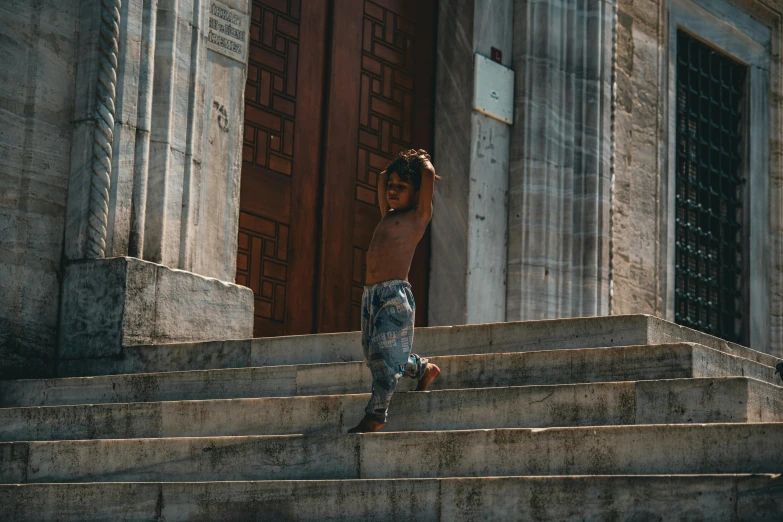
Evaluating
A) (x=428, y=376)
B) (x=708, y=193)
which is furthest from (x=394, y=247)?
(x=708, y=193)

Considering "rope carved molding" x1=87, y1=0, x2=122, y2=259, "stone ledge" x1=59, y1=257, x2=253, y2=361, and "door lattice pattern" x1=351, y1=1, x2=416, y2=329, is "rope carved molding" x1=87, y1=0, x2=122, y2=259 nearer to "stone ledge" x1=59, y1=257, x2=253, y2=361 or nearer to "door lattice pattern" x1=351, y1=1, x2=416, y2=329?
"stone ledge" x1=59, y1=257, x2=253, y2=361

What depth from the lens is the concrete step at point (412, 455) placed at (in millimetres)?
6195

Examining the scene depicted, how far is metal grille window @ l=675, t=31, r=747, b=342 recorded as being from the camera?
50.6 ft

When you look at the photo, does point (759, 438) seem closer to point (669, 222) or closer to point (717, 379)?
point (717, 379)

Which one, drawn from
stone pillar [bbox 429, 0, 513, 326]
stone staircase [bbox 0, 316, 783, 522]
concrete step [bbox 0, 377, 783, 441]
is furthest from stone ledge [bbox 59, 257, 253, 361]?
stone pillar [bbox 429, 0, 513, 326]

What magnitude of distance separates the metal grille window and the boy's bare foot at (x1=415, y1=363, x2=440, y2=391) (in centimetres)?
802

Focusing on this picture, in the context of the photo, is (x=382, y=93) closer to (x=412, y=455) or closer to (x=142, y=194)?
(x=142, y=194)

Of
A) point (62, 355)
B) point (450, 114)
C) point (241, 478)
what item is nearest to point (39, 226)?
point (62, 355)

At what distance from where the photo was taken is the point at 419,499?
21.0 feet

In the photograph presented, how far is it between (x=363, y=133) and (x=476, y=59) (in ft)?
4.49

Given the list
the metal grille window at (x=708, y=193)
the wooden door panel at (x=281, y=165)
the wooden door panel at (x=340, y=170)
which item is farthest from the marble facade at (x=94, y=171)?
the metal grille window at (x=708, y=193)

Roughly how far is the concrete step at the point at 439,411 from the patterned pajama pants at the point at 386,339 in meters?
0.27

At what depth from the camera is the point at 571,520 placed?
6.06m

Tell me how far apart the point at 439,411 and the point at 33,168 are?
3.81m
